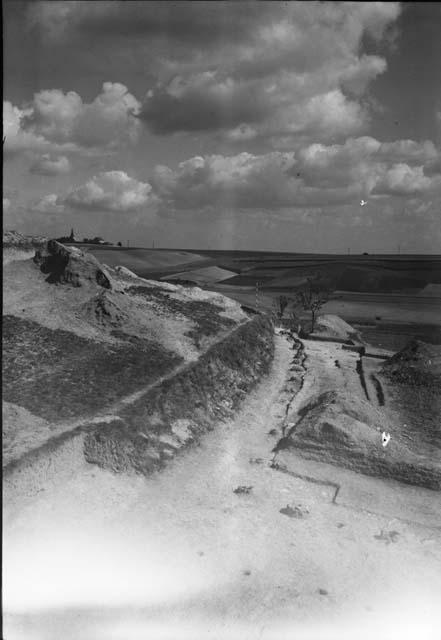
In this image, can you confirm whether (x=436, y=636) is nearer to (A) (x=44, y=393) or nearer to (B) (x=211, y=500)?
(B) (x=211, y=500)

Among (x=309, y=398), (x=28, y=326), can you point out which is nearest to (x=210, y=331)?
(x=309, y=398)

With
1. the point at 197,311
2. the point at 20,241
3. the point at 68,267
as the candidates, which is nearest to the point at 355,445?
the point at 197,311

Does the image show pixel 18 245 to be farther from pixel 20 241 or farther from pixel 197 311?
pixel 197 311

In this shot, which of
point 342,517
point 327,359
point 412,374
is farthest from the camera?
point 327,359

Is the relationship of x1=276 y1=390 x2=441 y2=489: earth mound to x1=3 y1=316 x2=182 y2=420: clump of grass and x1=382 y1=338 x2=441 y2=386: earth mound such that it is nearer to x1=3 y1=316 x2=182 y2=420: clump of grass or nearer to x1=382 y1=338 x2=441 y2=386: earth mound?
x1=382 y1=338 x2=441 y2=386: earth mound

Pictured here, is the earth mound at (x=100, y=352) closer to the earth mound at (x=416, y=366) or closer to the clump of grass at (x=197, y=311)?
the clump of grass at (x=197, y=311)

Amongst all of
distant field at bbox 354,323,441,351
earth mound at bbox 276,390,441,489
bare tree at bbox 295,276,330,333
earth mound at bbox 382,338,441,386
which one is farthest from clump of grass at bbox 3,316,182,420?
distant field at bbox 354,323,441,351
